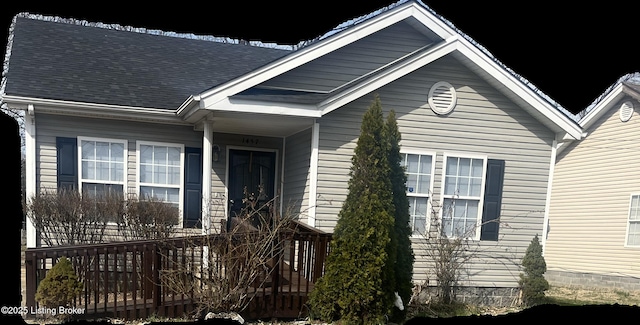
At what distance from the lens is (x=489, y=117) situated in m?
7.11

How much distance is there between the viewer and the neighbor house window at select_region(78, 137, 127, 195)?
23.3 feet

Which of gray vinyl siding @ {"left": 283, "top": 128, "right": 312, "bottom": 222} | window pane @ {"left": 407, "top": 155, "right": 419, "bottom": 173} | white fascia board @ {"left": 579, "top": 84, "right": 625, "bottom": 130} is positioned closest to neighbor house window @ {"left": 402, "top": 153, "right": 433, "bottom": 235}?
window pane @ {"left": 407, "top": 155, "right": 419, "bottom": 173}

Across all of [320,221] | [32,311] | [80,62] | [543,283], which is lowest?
[32,311]

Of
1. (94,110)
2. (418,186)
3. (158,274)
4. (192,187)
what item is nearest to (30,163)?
(94,110)

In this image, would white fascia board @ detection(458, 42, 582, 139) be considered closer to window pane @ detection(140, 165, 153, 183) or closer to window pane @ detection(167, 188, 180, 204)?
window pane @ detection(167, 188, 180, 204)

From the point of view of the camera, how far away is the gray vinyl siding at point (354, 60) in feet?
23.3

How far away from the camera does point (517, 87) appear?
6.83 m

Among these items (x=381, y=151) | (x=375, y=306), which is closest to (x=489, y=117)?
(x=381, y=151)

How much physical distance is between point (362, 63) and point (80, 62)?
568cm

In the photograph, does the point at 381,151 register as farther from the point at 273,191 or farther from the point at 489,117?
the point at 273,191

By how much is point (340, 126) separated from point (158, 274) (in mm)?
3518

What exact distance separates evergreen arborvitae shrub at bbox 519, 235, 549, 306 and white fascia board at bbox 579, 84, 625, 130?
5920 millimetres

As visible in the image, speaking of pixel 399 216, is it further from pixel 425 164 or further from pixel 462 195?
pixel 462 195

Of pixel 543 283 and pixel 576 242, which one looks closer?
pixel 543 283
